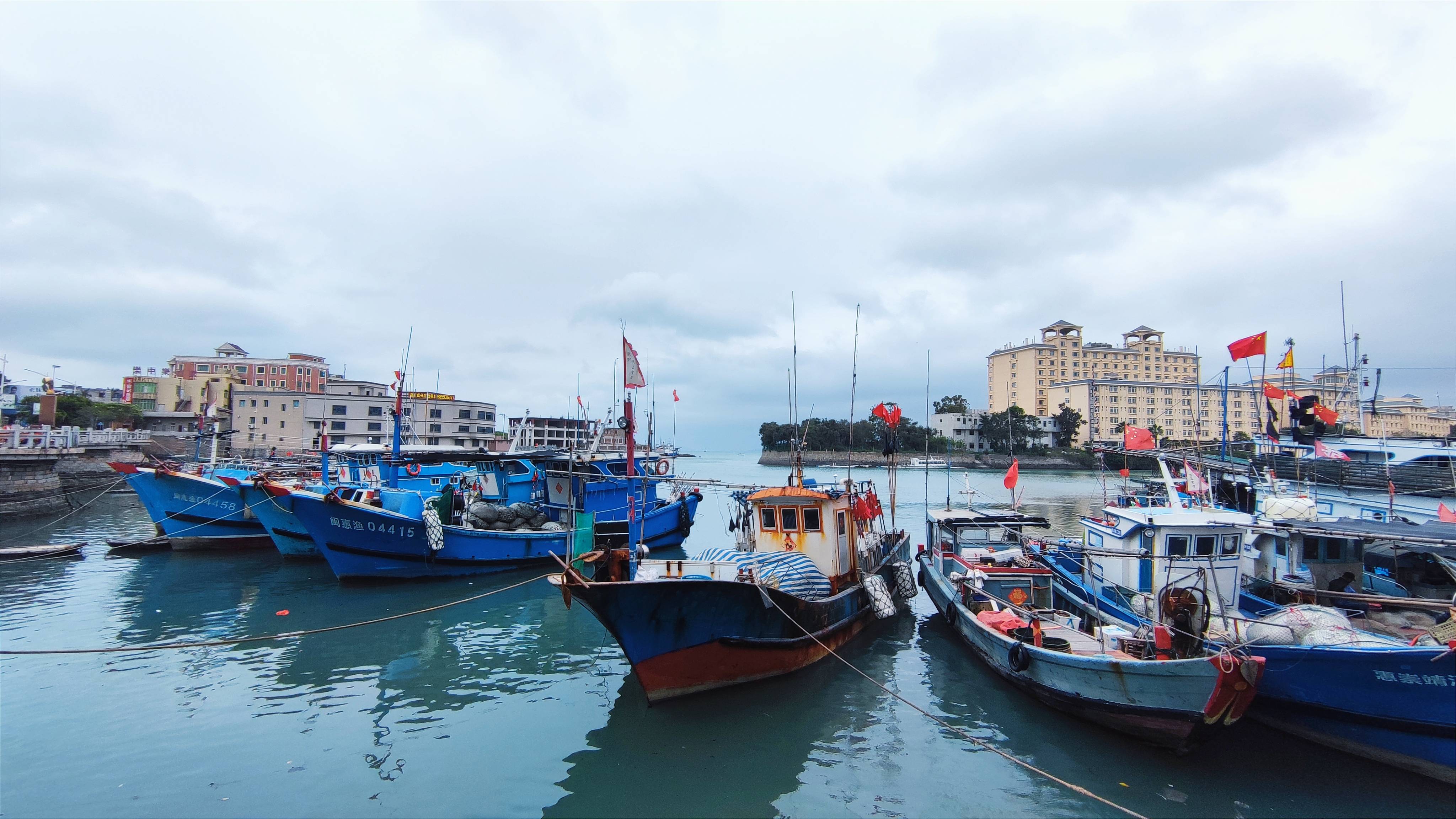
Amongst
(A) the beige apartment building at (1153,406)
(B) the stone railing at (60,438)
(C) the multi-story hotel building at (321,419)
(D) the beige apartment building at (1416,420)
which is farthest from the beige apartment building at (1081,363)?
(B) the stone railing at (60,438)

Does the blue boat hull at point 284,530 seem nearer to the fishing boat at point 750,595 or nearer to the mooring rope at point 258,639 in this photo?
the mooring rope at point 258,639

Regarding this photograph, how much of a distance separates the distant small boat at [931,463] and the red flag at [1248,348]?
69987 mm

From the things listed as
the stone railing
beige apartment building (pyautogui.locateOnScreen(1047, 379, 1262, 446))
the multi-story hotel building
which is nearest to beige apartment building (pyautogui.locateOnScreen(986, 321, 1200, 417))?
beige apartment building (pyautogui.locateOnScreen(1047, 379, 1262, 446))

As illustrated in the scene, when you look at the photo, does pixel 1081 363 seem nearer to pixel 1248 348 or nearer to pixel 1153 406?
pixel 1153 406

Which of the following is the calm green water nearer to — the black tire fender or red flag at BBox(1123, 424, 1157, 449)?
the black tire fender

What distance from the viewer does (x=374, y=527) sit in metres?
18.7

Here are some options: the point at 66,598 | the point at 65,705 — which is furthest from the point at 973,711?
the point at 66,598

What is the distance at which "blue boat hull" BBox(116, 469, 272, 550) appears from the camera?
23.9 meters

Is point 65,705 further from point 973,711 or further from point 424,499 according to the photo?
point 973,711

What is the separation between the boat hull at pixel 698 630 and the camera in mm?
9734

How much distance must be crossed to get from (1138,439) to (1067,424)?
87.4 m

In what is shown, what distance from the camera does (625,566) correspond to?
10.6m

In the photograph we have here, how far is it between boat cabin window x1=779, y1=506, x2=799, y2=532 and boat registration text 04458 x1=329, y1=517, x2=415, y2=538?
1198cm

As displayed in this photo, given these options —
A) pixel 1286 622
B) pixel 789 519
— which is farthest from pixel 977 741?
pixel 789 519
